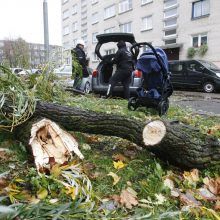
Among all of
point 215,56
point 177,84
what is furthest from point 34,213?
point 215,56

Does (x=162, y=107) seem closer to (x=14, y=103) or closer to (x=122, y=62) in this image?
(x=122, y=62)

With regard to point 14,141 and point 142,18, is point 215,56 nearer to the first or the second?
point 142,18

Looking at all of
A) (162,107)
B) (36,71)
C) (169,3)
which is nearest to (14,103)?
(36,71)

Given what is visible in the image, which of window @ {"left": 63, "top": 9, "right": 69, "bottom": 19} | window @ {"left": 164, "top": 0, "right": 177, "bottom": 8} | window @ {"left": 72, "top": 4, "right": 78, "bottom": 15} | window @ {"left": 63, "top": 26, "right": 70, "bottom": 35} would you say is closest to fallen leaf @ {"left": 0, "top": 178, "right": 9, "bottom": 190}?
window @ {"left": 164, "top": 0, "right": 177, "bottom": 8}

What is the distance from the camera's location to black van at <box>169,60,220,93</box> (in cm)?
1566

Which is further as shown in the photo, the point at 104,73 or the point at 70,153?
the point at 104,73

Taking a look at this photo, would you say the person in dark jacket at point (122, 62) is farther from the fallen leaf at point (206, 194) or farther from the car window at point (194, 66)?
the car window at point (194, 66)

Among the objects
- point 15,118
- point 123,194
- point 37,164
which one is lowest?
point 123,194

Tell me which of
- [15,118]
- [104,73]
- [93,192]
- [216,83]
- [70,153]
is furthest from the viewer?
[216,83]

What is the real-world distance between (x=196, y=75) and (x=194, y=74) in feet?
0.57

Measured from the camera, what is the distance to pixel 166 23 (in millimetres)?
27938

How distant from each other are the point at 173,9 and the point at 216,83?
46.2ft

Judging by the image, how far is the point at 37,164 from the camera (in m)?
2.79

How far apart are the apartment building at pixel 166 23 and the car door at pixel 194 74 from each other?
7235 mm
